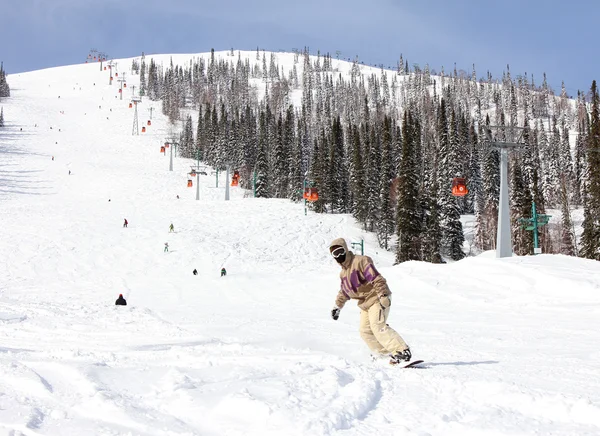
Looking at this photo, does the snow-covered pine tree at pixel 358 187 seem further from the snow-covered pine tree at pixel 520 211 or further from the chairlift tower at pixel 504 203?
the chairlift tower at pixel 504 203

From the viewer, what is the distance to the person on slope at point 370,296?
5738mm

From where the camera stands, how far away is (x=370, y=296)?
5.93 m

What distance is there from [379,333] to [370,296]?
46cm

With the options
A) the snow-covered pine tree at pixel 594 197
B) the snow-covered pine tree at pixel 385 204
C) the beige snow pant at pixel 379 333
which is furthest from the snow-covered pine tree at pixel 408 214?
the beige snow pant at pixel 379 333

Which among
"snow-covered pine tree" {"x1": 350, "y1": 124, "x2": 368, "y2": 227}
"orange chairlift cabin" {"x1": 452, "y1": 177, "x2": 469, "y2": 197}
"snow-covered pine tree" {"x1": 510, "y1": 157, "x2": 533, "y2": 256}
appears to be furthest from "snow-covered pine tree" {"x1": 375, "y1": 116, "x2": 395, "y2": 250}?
"orange chairlift cabin" {"x1": 452, "y1": 177, "x2": 469, "y2": 197}

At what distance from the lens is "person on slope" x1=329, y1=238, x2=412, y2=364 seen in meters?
5.74

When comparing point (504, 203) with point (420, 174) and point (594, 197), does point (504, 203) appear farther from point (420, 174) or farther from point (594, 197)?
point (420, 174)

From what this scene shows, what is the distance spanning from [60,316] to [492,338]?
9.28 metres

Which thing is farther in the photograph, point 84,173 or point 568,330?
point 84,173

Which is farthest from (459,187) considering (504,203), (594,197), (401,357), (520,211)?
(520,211)

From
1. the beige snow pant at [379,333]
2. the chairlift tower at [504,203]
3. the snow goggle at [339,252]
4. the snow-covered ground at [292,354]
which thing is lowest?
the snow-covered ground at [292,354]

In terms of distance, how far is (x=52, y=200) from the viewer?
176 feet

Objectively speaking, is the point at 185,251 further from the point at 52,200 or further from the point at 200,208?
the point at 52,200

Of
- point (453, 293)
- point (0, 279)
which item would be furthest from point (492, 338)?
point (0, 279)
